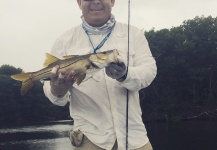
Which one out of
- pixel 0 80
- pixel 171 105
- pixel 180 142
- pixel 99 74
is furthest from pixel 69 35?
pixel 0 80

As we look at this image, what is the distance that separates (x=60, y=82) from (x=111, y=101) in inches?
23.8

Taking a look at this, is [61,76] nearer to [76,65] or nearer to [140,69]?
[76,65]

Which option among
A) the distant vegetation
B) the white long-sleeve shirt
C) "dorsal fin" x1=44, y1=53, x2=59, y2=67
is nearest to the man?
the white long-sleeve shirt

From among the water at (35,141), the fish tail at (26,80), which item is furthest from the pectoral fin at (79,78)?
the water at (35,141)

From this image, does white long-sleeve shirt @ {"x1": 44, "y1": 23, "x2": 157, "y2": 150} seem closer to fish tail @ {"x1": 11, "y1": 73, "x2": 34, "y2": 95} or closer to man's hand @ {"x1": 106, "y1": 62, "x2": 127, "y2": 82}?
man's hand @ {"x1": 106, "y1": 62, "x2": 127, "y2": 82}

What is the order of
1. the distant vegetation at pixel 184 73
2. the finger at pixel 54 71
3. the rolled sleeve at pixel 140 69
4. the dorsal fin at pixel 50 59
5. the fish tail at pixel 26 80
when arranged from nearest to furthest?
1. the rolled sleeve at pixel 140 69
2. the finger at pixel 54 71
3. the dorsal fin at pixel 50 59
4. the fish tail at pixel 26 80
5. the distant vegetation at pixel 184 73

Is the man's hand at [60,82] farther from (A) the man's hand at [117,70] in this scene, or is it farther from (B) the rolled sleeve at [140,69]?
(B) the rolled sleeve at [140,69]

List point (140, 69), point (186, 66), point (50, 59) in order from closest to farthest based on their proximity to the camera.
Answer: point (140, 69)
point (50, 59)
point (186, 66)

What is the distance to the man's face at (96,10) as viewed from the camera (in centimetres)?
418

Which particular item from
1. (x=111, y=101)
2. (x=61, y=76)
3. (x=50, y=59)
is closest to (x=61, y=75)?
(x=61, y=76)

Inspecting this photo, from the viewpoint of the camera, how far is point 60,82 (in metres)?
3.88

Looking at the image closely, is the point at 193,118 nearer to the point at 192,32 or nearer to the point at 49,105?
the point at 192,32

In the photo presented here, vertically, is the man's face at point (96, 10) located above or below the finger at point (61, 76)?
above

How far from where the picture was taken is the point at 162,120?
69.6 metres
